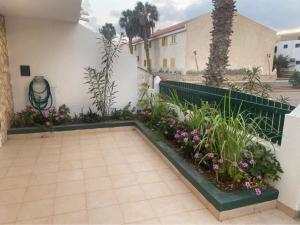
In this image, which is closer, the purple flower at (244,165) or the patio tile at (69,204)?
the patio tile at (69,204)

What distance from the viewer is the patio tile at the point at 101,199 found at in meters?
2.47

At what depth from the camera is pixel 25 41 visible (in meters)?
4.88

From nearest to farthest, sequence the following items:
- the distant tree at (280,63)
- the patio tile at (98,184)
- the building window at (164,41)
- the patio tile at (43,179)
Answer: the patio tile at (98,184) < the patio tile at (43,179) < the building window at (164,41) < the distant tree at (280,63)

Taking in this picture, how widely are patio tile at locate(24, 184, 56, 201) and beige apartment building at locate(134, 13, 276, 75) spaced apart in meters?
16.4

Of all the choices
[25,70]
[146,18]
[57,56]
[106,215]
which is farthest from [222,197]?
[146,18]

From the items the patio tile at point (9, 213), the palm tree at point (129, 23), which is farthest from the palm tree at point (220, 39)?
the palm tree at point (129, 23)

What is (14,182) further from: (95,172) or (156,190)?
(156,190)

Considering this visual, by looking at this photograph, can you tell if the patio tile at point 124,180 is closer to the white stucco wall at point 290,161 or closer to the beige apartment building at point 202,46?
the white stucco wall at point 290,161

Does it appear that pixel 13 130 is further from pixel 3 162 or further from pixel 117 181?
pixel 117 181

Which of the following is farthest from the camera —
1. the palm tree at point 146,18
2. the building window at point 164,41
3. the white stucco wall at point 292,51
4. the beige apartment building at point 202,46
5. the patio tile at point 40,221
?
the white stucco wall at point 292,51

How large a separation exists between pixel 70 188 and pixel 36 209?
471 millimetres

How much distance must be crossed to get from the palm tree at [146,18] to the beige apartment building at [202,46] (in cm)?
82

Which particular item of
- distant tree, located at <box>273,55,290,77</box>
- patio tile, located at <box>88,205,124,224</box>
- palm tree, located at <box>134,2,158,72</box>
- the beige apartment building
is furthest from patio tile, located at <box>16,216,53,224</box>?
distant tree, located at <box>273,55,290,77</box>

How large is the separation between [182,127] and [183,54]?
50.0 feet
